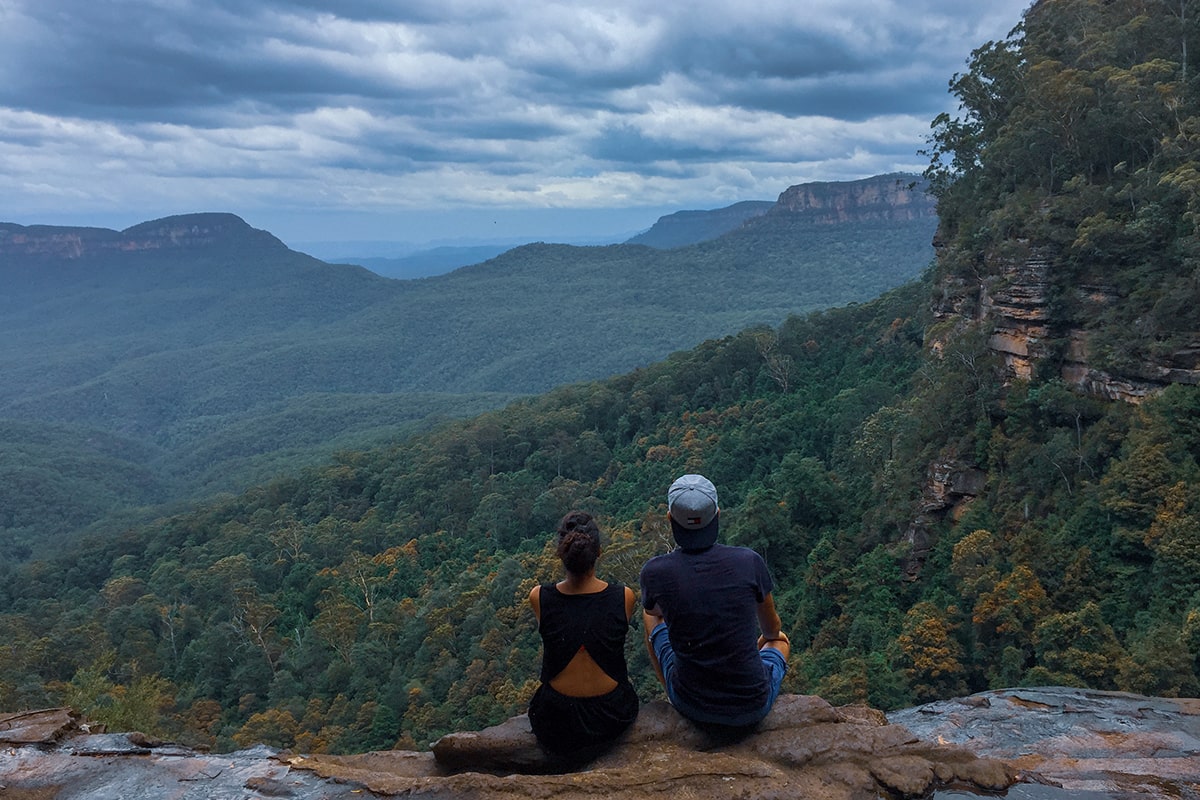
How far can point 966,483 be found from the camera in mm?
21344

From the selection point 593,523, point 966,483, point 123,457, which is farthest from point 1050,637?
point 123,457

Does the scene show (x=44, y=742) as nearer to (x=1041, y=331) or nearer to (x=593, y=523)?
(x=593, y=523)

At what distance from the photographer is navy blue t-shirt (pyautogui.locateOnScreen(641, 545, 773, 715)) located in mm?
4172

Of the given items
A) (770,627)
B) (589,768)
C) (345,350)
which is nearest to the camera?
(589,768)

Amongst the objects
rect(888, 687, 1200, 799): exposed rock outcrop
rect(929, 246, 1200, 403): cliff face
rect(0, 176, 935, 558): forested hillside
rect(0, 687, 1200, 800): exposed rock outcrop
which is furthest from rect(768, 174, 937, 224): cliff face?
rect(0, 687, 1200, 800): exposed rock outcrop

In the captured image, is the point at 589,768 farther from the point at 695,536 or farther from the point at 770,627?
the point at 695,536

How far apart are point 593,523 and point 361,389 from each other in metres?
143

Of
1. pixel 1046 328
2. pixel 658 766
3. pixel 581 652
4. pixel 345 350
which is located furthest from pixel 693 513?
pixel 345 350

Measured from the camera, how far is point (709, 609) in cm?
416

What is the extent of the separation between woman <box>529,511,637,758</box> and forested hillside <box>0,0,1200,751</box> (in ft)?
38.1

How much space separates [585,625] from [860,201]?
167 metres

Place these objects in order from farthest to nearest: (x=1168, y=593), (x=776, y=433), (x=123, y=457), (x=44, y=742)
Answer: (x=123, y=457) → (x=776, y=433) → (x=1168, y=593) → (x=44, y=742)

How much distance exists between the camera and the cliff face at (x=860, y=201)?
499 ft

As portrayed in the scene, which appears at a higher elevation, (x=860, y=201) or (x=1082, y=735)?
(x=860, y=201)
